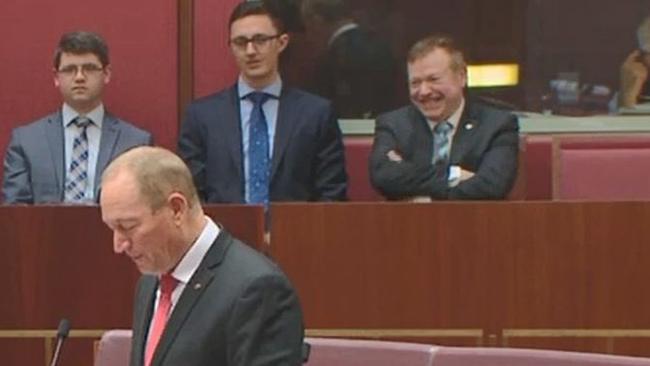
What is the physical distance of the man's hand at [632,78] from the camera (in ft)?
26.4

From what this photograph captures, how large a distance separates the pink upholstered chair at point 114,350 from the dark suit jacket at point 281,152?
1.77 m

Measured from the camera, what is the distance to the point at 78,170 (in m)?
7.35

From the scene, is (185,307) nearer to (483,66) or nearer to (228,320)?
(228,320)

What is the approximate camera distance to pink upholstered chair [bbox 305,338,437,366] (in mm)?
5316

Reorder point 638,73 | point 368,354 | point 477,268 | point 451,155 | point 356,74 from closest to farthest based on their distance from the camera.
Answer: point 368,354 → point 477,268 → point 451,155 → point 638,73 → point 356,74

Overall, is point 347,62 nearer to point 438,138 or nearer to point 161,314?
point 438,138

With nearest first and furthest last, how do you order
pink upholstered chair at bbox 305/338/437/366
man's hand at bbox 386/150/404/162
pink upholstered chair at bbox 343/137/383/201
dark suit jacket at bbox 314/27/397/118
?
pink upholstered chair at bbox 305/338/437/366 < man's hand at bbox 386/150/404/162 < pink upholstered chair at bbox 343/137/383/201 < dark suit jacket at bbox 314/27/397/118

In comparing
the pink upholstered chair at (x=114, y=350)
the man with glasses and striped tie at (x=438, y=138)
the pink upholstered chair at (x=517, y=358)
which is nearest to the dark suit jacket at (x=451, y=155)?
the man with glasses and striped tie at (x=438, y=138)

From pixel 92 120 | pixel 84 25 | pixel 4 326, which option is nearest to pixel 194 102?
pixel 92 120

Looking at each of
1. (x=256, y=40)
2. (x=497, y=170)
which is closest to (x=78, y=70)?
(x=256, y=40)

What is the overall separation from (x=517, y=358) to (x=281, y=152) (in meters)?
2.36

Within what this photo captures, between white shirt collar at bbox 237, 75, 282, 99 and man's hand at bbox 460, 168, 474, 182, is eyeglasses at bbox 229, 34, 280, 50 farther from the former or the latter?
man's hand at bbox 460, 168, 474, 182

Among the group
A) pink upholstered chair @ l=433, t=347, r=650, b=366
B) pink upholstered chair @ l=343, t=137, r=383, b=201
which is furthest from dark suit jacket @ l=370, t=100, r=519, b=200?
pink upholstered chair @ l=433, t=347, r=650, b=366

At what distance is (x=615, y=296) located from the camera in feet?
21.1
